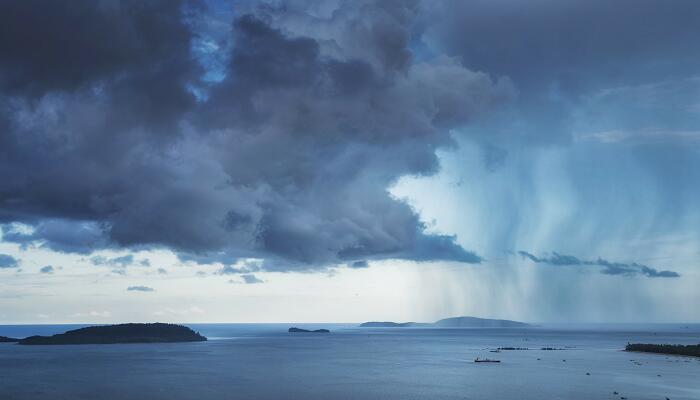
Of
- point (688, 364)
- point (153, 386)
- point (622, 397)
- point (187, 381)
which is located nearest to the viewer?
point (622, 397)

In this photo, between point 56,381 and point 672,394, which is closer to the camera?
point 672,394

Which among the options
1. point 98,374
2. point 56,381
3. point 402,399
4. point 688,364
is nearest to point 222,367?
point 98,374

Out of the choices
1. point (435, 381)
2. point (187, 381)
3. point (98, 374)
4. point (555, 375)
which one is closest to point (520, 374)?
point (555, 375)

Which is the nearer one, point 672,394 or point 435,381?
point 672,394

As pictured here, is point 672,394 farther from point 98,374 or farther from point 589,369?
point 98,374

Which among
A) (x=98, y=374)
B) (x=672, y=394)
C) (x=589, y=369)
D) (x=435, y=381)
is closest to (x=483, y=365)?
(x=589, y=369)

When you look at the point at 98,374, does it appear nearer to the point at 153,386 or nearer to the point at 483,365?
the point at 153,386

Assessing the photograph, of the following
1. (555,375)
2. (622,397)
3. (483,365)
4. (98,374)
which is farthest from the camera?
(483,365)

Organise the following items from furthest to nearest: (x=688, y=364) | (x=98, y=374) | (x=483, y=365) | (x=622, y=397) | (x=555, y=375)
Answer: (x=483, y=365) → (x=688, y=364) → (x=98, y=374) → (x=555, y=375) → (x=622, y=397)

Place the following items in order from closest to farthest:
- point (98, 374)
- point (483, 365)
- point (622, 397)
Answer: point (622, 397) < point (98, 374) < point (483, 365)
